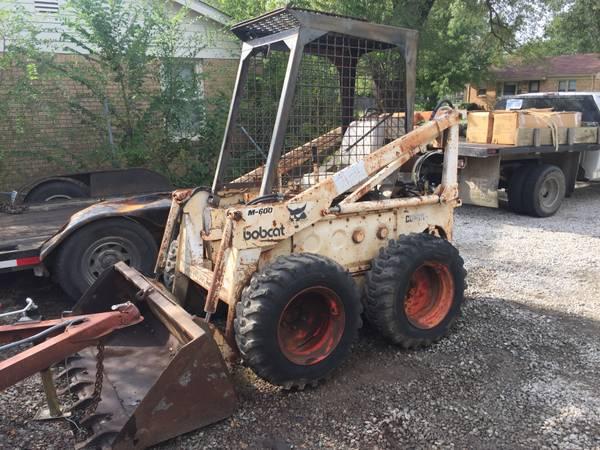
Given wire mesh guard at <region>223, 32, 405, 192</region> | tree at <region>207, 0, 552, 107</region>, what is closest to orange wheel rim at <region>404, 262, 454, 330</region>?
wire mesh guard at <region>223, 32, 405, 192</region>

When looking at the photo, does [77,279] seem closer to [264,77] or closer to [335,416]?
[264,77]

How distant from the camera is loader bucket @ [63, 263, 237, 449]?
286 centimetres

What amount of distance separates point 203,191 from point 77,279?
5.41 ft

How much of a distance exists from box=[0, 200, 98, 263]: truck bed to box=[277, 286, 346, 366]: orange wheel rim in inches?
101

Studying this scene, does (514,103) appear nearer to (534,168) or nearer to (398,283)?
(534,168)

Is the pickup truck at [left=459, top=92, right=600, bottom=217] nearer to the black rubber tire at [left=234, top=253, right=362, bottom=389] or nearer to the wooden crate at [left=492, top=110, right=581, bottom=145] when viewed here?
the wooden crate at [left=492, top=110, right=581, bottom=145]

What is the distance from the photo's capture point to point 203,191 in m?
4.23

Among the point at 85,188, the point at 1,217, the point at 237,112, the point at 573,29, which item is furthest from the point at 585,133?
the point at 573,29

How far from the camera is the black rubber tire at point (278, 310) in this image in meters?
3.30

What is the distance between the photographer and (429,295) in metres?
Answer: 4.45

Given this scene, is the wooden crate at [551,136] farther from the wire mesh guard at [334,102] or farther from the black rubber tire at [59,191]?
the black rubber tire at [59,191]

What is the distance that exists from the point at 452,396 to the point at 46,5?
1079 cm

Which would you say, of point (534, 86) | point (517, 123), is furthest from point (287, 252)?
point (534, 86)

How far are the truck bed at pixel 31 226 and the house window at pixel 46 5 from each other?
558 centimetres
